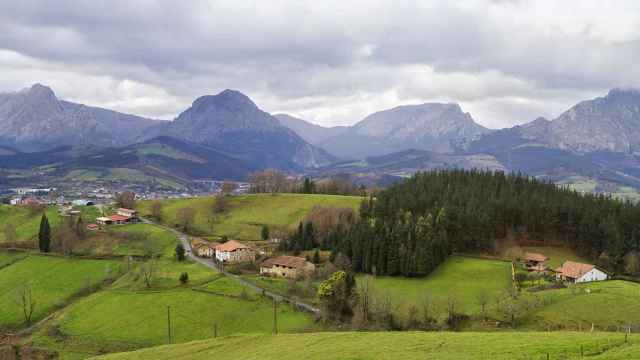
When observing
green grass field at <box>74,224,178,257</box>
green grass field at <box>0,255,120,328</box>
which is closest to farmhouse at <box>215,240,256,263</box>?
green grass field at <box>74,224,178,257</box>

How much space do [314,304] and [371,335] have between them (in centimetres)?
3991

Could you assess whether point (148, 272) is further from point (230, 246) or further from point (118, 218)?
point (118, 218)

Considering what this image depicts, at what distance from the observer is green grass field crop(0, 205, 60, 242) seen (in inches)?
6590

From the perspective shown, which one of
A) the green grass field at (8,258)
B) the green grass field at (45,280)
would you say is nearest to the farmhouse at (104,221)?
the green grass field at (8,258)

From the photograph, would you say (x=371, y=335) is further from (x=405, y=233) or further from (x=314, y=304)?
(x=405, y=233)

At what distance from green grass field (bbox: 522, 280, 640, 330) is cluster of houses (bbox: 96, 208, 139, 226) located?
424 feet

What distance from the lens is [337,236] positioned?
142125 millimetres

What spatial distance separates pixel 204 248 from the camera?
470 feet

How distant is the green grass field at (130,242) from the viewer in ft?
489

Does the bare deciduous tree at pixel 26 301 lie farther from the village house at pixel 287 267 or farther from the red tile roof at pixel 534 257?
the red tile roof at pixel 534 257

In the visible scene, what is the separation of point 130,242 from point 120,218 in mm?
27471

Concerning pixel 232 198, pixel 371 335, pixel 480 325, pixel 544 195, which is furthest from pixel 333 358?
pixel 232 198

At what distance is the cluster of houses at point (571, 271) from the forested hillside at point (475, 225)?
13327 millimetres

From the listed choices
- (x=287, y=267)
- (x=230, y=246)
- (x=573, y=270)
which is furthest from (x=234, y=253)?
(x=573, y=270)
